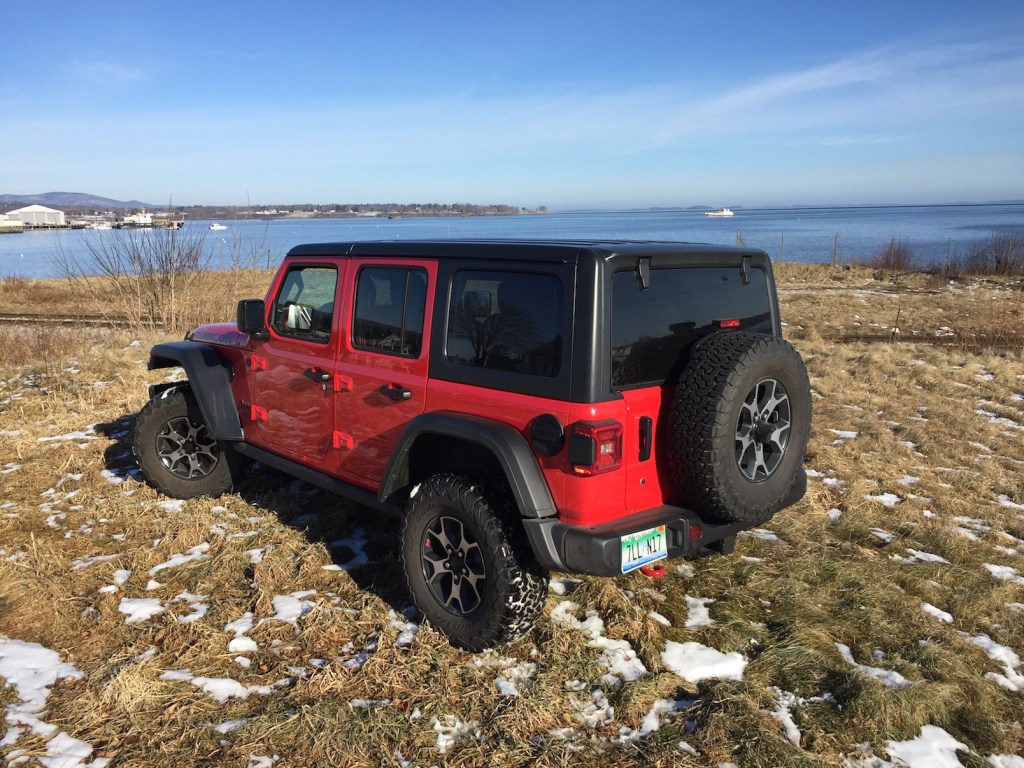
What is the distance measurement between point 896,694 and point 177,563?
12.6 ft

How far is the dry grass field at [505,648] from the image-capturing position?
271 cm

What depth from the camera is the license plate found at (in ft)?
9.39

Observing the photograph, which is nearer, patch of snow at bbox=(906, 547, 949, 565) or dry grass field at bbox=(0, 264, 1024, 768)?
dry grass field at bbox=(0, 264, 1024, 768)

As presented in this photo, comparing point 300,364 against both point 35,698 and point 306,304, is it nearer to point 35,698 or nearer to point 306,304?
point 306,304

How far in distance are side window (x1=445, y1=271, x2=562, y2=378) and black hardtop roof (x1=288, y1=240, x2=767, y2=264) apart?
0.31 ft

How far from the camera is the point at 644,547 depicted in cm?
293

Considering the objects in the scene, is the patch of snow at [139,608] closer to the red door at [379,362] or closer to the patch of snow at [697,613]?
the red door at [379,362]

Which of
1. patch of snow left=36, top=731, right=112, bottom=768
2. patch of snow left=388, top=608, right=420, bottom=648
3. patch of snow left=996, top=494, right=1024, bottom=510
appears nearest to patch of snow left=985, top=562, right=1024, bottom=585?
patch of snow left=996, top=494, right=1024, bottom=510

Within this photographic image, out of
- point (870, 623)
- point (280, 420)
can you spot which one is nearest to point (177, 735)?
point (280, 420)

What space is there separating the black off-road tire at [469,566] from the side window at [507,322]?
0.58 m

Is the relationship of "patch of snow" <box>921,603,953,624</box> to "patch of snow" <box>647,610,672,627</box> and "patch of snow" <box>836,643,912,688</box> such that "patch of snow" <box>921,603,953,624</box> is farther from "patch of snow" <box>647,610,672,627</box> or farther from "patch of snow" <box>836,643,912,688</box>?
"patch of snow" <box>647,610,672,627</box>

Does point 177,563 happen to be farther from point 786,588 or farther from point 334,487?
point 786,588

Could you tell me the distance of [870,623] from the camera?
3559 millimetres

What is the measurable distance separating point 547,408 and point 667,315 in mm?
→ 732
